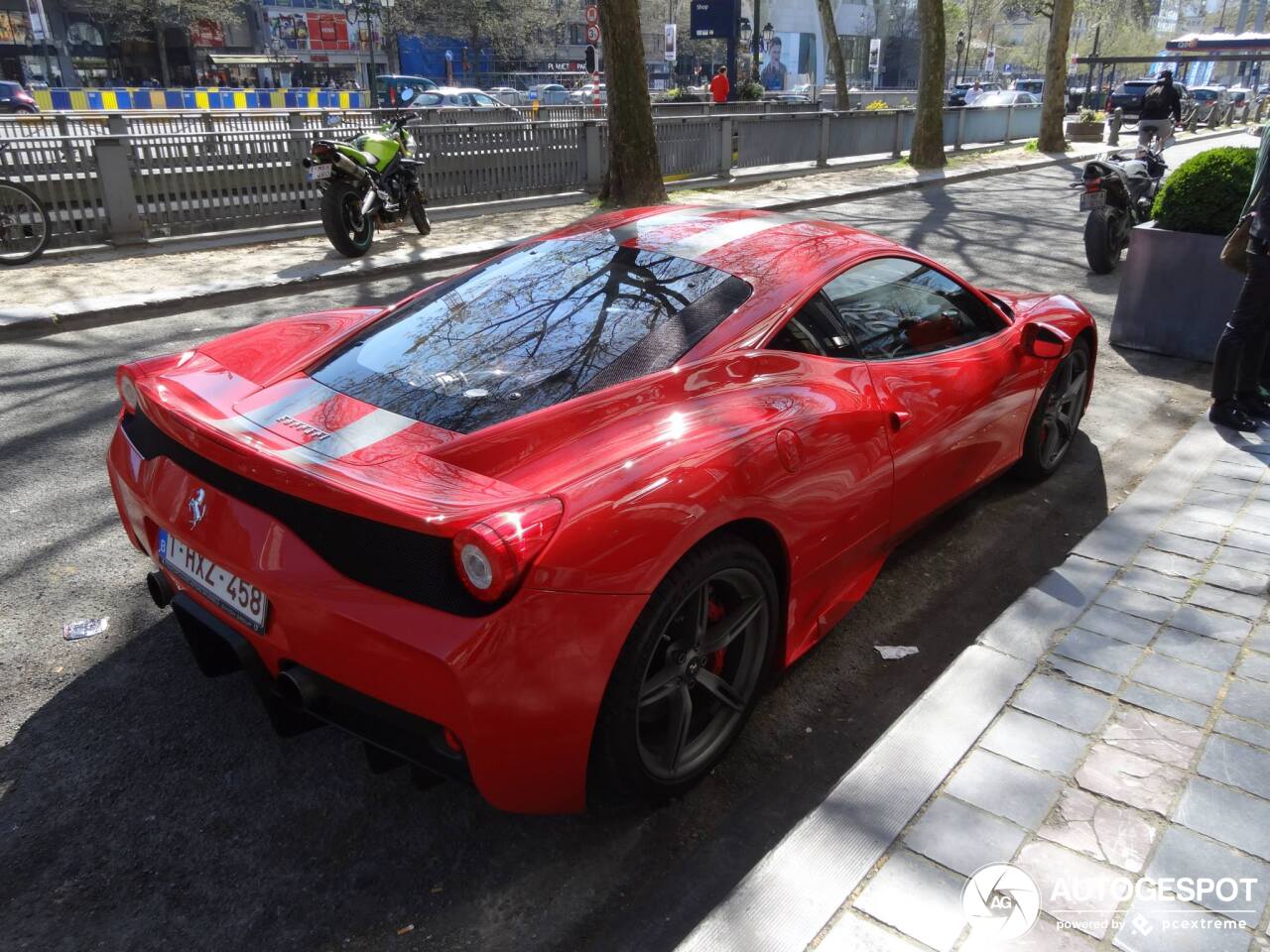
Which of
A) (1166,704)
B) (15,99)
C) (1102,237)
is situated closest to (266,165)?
(1102,237)

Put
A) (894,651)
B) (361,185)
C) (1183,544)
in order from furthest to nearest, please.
Answer: (361,185), (1183,544), (894,651)

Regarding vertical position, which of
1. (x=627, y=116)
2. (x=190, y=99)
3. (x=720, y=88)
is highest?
(x=190, y=99)

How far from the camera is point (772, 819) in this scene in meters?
2.57

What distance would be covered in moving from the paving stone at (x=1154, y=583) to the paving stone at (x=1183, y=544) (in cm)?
26

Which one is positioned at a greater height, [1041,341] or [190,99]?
[190,99]

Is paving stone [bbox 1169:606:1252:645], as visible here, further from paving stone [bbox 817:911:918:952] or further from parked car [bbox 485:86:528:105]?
parked car [bbox 485:86:528:105]

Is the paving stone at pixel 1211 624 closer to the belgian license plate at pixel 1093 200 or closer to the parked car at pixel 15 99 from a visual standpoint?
the belgian license plate at pixel 1093 200

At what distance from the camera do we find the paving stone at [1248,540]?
12.6ft

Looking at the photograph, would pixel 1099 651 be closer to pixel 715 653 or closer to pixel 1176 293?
pixel 715 653

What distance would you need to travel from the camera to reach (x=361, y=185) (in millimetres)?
10594

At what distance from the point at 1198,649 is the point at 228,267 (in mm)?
9631

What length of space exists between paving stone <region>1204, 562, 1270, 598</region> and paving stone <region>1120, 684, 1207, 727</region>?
0.93 meters

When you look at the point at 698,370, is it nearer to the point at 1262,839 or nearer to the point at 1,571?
the point at 1262,839

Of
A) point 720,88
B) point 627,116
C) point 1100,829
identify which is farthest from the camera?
point 720,88
